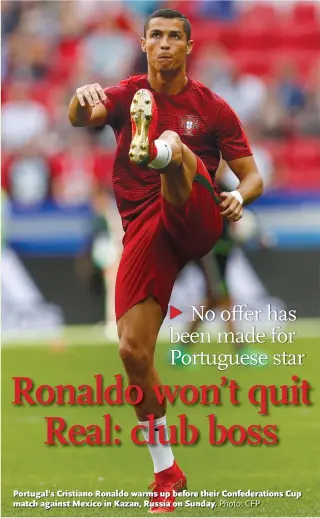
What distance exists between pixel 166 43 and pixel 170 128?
1.43 ft

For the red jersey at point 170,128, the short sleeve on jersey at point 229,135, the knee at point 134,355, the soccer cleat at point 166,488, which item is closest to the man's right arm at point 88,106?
the red jersey at point 170,128

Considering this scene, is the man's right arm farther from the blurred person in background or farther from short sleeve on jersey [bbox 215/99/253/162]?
the blurred person in background

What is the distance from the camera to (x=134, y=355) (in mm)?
5730

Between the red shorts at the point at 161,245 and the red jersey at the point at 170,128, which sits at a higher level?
the red jersey at the point at 170,128

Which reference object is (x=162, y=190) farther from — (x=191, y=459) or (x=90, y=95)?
(x=191, y=459)

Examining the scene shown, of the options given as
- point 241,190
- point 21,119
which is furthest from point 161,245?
point 21,119

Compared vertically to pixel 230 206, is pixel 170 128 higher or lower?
higher

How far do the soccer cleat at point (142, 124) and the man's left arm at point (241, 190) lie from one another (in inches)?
22.6

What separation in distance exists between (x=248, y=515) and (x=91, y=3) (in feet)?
41.2

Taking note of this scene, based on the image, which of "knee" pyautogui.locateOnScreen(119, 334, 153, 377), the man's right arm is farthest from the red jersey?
"knee" pyautogui.locateOnScreen(119, 334, 153, 377)

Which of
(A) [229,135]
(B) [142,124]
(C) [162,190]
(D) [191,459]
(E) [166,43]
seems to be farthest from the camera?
(D) [191,459]

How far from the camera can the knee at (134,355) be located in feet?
18.8

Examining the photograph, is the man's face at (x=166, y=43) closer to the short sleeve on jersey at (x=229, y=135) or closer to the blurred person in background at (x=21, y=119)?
the short sleeve on jersey at (x=229, y=135)

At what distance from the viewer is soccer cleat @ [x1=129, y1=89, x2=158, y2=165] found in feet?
17.5
